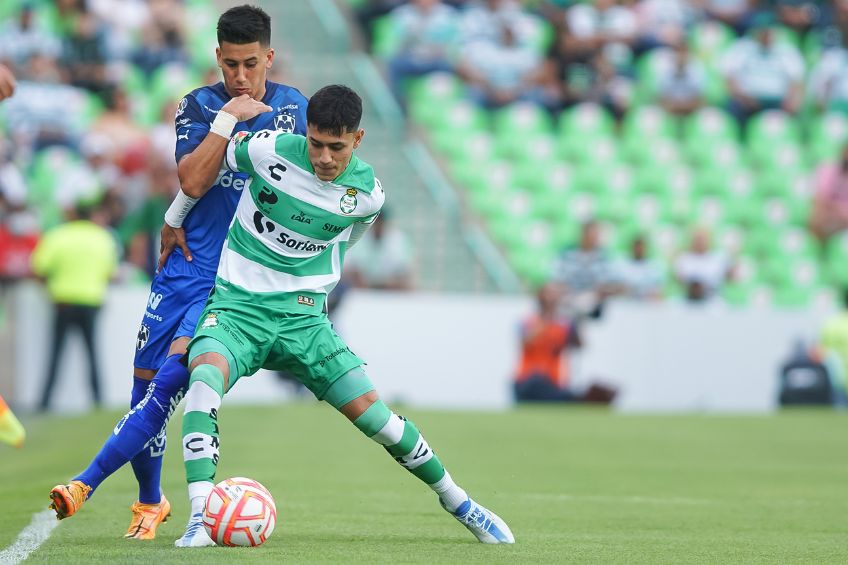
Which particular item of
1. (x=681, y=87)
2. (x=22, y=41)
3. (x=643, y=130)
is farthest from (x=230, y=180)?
(x=681, y=87)

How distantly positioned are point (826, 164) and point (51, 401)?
11.5 meters

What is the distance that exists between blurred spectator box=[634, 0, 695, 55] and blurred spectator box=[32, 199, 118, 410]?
31.2 feet

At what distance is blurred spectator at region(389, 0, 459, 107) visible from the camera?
2055 cm

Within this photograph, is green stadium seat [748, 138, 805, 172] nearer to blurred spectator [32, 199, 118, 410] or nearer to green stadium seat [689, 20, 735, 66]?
green stadium seat [689, 20, 735, 66]

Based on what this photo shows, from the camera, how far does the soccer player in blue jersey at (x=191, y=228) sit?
247 inches

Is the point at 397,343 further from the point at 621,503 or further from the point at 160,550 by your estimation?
the point at 160,550

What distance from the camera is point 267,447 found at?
11.9 meters

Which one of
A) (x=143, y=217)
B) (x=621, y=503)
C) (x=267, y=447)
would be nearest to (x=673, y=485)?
(x=621, y=503)

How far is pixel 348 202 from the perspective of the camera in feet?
20.9

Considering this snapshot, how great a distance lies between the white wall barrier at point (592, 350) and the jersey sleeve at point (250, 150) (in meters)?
10.9

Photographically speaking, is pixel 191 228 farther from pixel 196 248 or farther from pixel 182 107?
pixel 182 107

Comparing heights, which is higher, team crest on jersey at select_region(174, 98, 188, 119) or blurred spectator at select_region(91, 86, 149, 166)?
team crest on jersey at select_region(174, 98, 188, 119)

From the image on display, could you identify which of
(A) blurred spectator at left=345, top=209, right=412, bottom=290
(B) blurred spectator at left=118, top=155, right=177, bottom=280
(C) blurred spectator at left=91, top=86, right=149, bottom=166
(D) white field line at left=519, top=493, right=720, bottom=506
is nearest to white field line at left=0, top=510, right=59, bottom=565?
(D) white field line at left=519, top=493, right=720, bottom=506

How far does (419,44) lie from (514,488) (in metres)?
12.2
